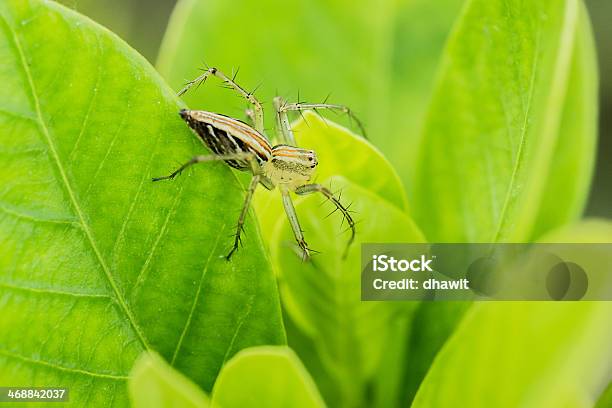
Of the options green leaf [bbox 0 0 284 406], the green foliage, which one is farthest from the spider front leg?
green leaf [bbox 0 0 284 406]

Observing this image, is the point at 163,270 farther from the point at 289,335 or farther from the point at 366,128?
the point at 366,128

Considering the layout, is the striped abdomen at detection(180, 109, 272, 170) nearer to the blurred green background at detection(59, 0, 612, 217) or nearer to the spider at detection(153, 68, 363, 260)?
the spider at detection(153, 68, 363, 260)

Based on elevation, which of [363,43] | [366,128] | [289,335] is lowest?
[289,335]

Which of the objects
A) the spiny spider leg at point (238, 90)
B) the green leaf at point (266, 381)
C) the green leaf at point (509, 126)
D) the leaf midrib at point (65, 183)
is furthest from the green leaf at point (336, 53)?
the green leaf at point (266, 381)

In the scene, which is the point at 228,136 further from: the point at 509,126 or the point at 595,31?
the point at 595,31

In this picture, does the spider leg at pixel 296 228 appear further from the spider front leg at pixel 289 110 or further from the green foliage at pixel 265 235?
the spider front leg at pixel 289 110

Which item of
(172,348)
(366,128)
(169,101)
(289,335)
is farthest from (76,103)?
(366,128)
